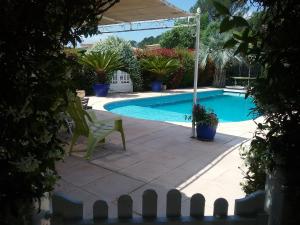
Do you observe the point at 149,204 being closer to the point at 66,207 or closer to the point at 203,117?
the point at 66,207

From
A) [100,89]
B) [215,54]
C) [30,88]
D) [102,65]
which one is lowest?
[100,89]

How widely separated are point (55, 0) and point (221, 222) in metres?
1.61

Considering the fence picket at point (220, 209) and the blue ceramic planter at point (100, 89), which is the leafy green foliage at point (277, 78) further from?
the blue ceramic planter at point (100, 89)

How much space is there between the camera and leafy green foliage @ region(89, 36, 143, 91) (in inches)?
542

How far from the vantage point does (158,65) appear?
14375 millimetres

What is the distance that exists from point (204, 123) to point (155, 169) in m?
1.90

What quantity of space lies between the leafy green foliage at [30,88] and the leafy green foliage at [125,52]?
12593 millimetres

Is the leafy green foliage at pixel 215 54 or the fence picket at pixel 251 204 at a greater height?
the leafy green foliage at pixel 215 54

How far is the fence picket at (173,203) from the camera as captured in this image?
194cm

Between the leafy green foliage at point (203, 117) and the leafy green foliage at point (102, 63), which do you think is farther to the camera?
the leafy green foliage at point (102, 63)

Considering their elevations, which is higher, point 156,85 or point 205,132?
point 156,85

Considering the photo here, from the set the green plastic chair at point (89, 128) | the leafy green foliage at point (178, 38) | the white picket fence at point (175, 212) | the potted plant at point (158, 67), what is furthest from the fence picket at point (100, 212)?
the leafy green foliage at point (178, 38)

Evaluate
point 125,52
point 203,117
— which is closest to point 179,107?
point 125,52

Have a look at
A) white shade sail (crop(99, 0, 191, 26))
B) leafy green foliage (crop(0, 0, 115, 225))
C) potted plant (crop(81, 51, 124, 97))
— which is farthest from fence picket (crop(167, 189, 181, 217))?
potted plant (crop(81, 51, 124, 97))
